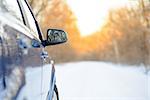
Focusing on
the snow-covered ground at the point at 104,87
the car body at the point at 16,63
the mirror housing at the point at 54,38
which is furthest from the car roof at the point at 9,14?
the snow-covered ground at the point at 104,87

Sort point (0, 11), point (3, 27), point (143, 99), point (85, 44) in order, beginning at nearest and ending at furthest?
point (3, 27)
point (0, 11)
point (143, 99)
point (85, 44)

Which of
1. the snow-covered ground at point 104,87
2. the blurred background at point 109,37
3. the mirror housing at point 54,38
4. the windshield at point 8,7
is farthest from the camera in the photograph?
the blurred background at point 109,37

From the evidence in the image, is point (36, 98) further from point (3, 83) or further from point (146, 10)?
point (146, 10)

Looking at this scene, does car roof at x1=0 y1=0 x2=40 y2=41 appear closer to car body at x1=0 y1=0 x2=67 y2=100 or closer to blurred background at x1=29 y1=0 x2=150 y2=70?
car body at x1=0 y1=0 x2=67 y2=100

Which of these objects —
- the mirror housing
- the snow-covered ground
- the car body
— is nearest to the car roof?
the car body

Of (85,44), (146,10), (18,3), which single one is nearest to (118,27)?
(85,44)

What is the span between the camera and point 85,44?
275ft

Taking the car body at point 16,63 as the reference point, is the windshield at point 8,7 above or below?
above

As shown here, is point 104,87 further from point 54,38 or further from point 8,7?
point 8,7

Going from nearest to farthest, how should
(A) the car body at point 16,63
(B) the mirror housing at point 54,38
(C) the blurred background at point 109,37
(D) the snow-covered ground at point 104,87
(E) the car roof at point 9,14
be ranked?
(A) the car body at point 16,63 → (E) the car roof at point 9,14 → (B) the mirror housing at point 54,38 → (D) the snow-covered ground at point 104,87 → (C) the blurred background at point 109,37

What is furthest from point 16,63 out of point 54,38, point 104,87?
point 104,87

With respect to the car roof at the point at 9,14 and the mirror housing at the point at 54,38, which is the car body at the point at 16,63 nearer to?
the car roof at the point at 9,14

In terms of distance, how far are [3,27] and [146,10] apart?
2544 cm

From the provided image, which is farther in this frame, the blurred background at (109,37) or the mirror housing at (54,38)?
the blurred background at (109,37)
